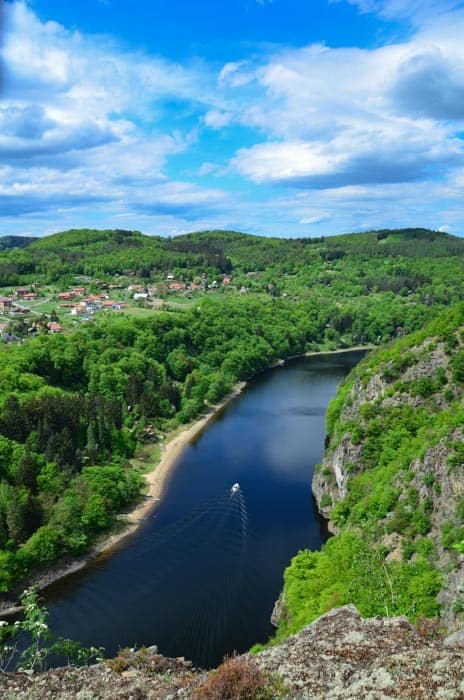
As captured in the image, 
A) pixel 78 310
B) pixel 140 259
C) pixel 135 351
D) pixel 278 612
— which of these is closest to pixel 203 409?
pixel 135 351

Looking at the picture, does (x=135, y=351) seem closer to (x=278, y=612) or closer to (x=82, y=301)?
(x=82, y=301)

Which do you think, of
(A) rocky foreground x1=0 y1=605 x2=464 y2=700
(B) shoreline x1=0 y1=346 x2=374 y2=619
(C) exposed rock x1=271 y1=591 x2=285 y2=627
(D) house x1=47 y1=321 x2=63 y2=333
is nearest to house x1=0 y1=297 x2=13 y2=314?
(D) house x1=47 y1=321 x2=63 y2=333

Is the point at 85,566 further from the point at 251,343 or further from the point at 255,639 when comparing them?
the point at 251,343

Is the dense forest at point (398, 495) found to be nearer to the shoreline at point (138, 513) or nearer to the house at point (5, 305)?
the shoreline at point (138, 513)

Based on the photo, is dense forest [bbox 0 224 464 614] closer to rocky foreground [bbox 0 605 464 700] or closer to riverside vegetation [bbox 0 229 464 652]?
riverside vegetation [bbox 0 229 464 652]

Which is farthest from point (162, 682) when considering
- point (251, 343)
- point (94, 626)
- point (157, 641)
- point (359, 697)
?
point (251, 343)

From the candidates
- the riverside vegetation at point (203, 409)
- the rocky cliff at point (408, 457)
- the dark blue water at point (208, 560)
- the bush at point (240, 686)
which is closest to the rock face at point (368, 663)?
the bush at point (240, 686)
